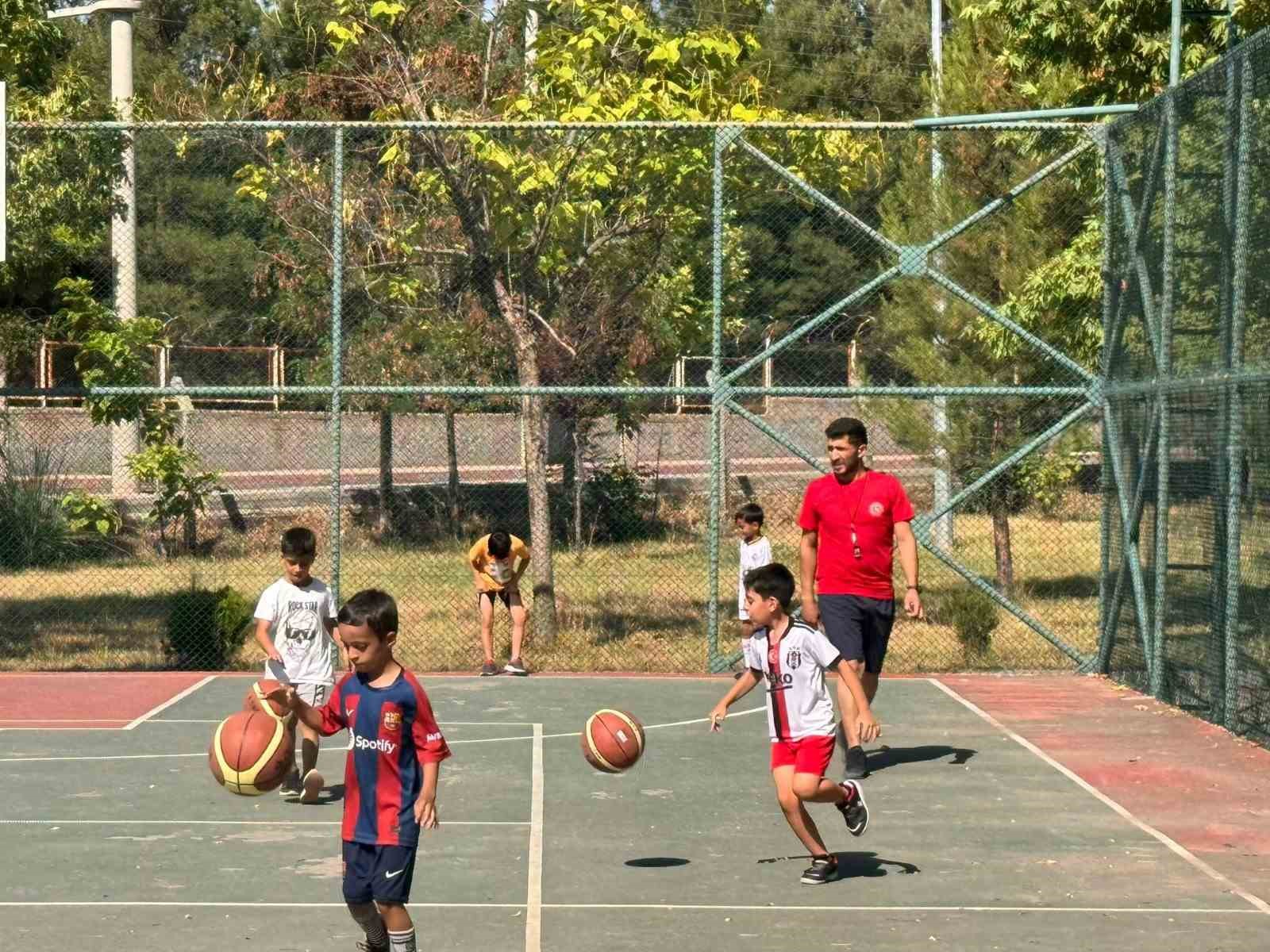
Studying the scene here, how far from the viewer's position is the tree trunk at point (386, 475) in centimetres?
1834

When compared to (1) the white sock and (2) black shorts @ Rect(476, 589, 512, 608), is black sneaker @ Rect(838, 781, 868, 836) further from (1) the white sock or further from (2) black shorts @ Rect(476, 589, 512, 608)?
(2) black shorts @ Rect(476, 589, 512, 608)

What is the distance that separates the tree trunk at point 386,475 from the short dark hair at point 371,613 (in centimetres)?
1158

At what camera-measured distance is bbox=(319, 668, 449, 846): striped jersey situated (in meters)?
6.68

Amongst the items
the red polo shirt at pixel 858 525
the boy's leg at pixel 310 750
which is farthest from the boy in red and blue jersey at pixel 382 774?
the red polo shirt at pixel 858 525

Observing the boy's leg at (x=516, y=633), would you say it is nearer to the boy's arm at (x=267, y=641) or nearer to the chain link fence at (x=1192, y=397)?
the chain link fence at (x=1192, y=397)

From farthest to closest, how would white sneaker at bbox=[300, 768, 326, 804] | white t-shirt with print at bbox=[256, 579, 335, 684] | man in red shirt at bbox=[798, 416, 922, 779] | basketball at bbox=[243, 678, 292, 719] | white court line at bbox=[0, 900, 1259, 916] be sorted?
man in red shirt at bbox=[798, 416, 922, 779], white t-shirt with print at bbox=[256, 579, 335, 684], white sneaker at bbox=[300, 768, 326, 804], white court line at bbox=[0, 900, 1259, 916], basketball at bbox=[243, 678, 292, 719]

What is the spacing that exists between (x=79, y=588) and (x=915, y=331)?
31.8ft

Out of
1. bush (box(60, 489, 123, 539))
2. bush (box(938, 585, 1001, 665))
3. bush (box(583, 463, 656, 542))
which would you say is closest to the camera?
bush (box(938, 585, 1001, 665))

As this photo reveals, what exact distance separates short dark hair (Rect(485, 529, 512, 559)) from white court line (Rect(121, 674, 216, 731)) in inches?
98.5

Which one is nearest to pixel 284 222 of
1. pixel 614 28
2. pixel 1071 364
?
pixel 614 28

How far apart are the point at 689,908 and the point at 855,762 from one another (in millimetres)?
2963

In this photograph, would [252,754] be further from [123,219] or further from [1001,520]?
[1001,520]

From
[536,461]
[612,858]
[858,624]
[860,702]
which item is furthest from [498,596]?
[612,858]

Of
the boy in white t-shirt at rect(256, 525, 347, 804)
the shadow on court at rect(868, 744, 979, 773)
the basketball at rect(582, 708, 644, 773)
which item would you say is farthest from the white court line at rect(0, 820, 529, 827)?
the shadow on court at rect(868, 744, 979, 773)
